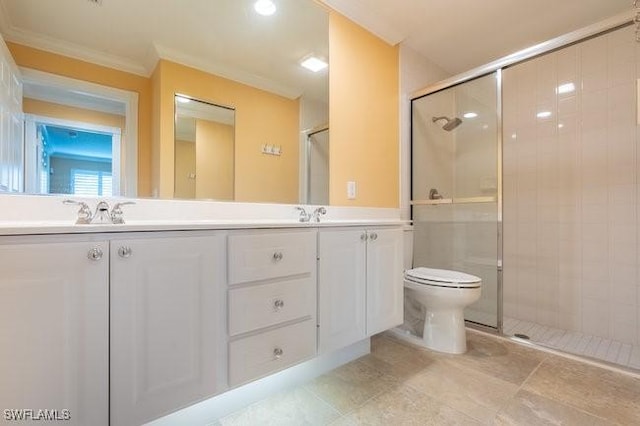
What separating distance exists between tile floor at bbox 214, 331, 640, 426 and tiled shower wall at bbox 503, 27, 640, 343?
0.73 metres

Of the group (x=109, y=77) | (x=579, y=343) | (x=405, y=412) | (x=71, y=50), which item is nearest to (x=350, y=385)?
(x=405, y=412)

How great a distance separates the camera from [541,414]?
125 centimetres

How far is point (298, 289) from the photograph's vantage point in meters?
1.29

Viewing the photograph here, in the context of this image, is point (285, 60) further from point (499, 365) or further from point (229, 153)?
point (499, 365)

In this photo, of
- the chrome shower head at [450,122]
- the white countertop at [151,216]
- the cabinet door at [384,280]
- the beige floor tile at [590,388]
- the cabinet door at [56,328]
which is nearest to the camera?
the cabinet door at [56,328]

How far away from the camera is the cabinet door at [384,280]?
159cm

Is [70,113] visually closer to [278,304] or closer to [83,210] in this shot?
[83,210]

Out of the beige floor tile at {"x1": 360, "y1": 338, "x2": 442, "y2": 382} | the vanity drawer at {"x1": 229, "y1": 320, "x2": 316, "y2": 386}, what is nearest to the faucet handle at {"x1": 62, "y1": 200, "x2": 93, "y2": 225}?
the vanity drawer at {"x1": 229, "y1": 320, "x2": 316, "y2": 386}

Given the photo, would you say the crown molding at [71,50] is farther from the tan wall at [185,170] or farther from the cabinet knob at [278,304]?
the cabinet knob at [278,304]

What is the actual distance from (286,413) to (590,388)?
1.48 m

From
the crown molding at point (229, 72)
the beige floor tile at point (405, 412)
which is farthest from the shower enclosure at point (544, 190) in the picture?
the crown molding at point (229, 72)

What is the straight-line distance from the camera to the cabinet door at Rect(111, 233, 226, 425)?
867 millimetres

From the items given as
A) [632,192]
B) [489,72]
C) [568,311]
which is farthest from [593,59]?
[568,311]

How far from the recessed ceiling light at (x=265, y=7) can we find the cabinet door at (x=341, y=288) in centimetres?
132
